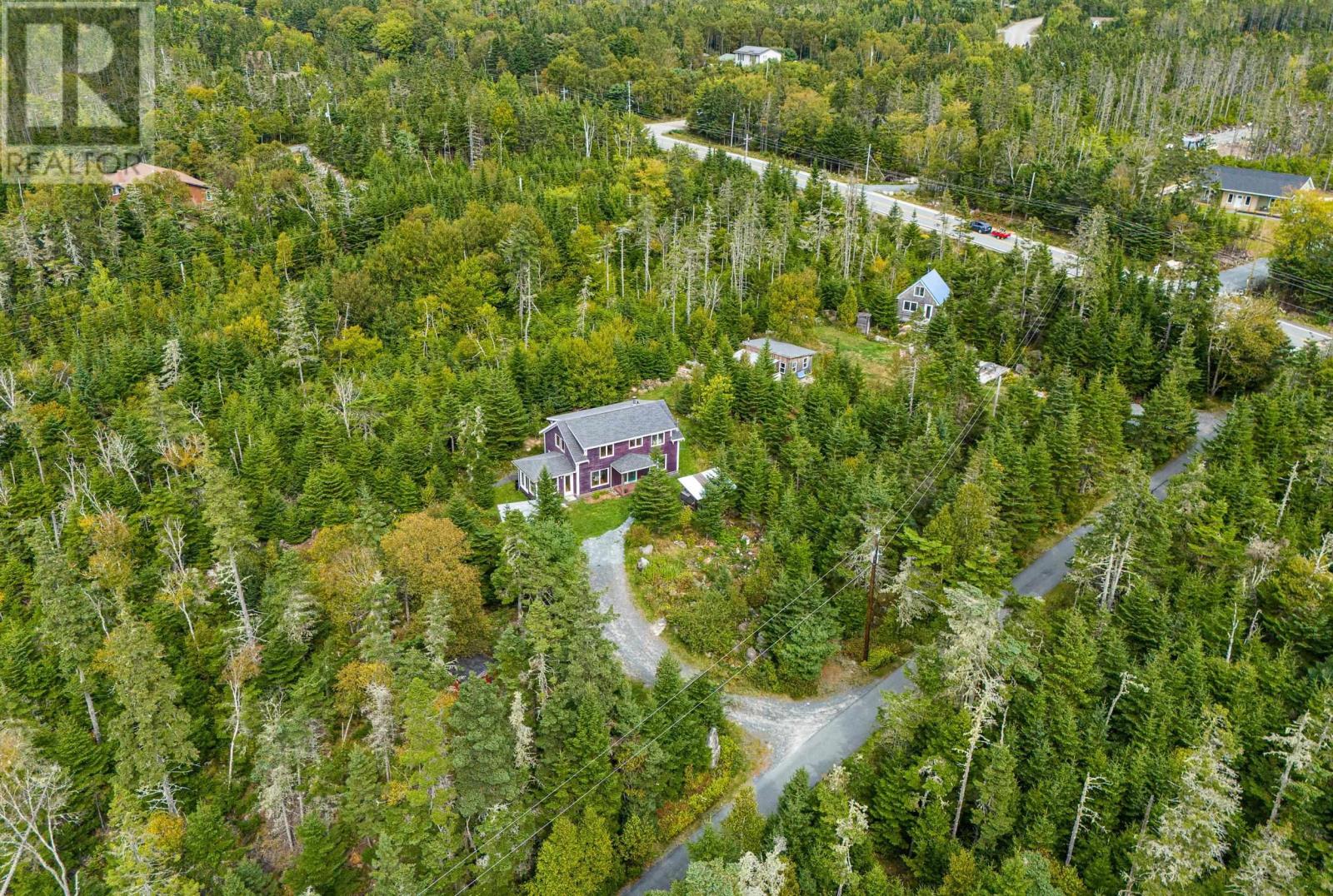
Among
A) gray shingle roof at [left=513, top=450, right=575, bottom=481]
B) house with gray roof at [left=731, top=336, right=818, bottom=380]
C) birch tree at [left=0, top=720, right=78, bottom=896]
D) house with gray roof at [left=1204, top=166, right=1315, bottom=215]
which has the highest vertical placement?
house with gray roof at [left=1204, top=166, right=1315, bottom=215]

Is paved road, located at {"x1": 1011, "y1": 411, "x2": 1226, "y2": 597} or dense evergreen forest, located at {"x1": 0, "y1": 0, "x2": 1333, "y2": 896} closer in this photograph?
dense evergreen forest, located at {"x1": 0, "y1": 0, "x2": 1333, "y2": 896}

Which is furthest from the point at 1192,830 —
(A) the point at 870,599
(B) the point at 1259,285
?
(B) the point at 1259,285

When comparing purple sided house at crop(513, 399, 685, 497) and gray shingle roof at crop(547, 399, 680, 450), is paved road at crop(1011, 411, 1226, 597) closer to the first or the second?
purple sided house at crop(513, 399, 685, 497)

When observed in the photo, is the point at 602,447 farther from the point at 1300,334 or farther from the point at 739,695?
the point at 1300,334

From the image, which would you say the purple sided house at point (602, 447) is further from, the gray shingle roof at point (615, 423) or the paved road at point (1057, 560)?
the paved road at point (1057, 560)

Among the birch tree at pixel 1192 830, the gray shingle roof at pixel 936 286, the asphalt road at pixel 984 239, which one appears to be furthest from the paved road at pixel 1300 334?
the birch tree at pixel 1192 830

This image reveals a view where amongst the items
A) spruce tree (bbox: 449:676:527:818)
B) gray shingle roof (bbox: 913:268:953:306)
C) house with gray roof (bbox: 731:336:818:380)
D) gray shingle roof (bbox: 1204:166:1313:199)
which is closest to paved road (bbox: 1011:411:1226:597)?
house with gray roof (bbox: 731:336:818:380)

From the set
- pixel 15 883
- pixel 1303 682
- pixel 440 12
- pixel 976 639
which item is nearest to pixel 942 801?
pixel 976 639
